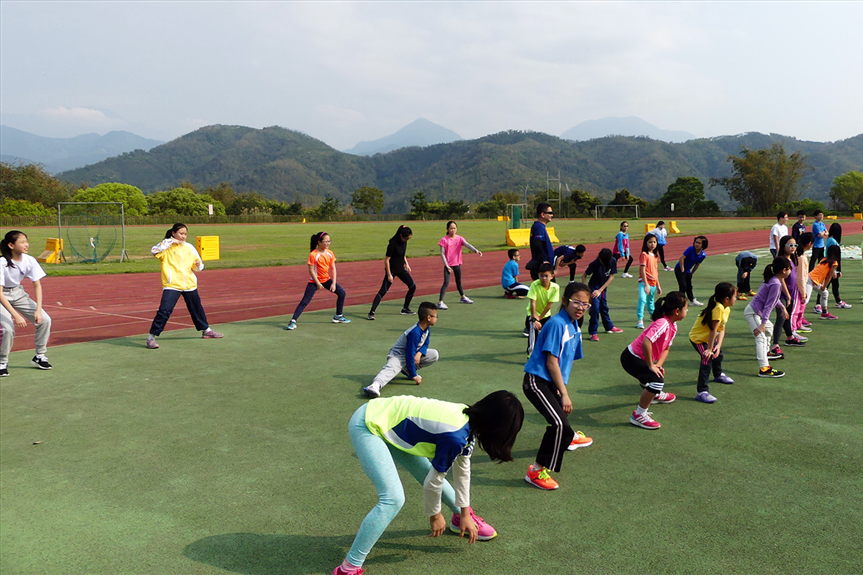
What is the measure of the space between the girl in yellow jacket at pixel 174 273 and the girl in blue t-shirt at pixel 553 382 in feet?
22.1

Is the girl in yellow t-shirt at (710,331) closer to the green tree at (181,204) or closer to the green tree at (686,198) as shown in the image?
the green tree at (686,198)

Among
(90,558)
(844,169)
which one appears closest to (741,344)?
(90,558)

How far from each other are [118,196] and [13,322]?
387 ft

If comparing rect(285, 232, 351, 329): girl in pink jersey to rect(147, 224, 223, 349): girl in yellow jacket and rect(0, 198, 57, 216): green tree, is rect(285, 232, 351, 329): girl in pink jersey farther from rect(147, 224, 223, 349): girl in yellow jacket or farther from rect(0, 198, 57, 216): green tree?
rect(0, 198, 57, 216): green tree

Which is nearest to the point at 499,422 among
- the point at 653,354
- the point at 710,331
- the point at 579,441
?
the point at 579,441

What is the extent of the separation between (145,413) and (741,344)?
8258 mm

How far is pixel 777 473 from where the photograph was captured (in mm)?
4898

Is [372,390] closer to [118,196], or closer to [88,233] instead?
[88,233]

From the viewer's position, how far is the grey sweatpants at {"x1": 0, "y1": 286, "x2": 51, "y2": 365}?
8.05 metres

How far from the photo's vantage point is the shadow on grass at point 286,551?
12.1 ft

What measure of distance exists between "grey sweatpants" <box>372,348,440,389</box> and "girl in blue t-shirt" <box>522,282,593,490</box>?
107 inches

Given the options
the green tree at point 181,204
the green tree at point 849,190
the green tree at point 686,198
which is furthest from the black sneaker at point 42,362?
the green tree at point 849,190

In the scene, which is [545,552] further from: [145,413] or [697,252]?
[697,252]

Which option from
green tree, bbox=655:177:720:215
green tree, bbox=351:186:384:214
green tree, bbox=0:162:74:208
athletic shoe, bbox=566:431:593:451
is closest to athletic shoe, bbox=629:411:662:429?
athletic shoe, bbox=566:431:593:451
